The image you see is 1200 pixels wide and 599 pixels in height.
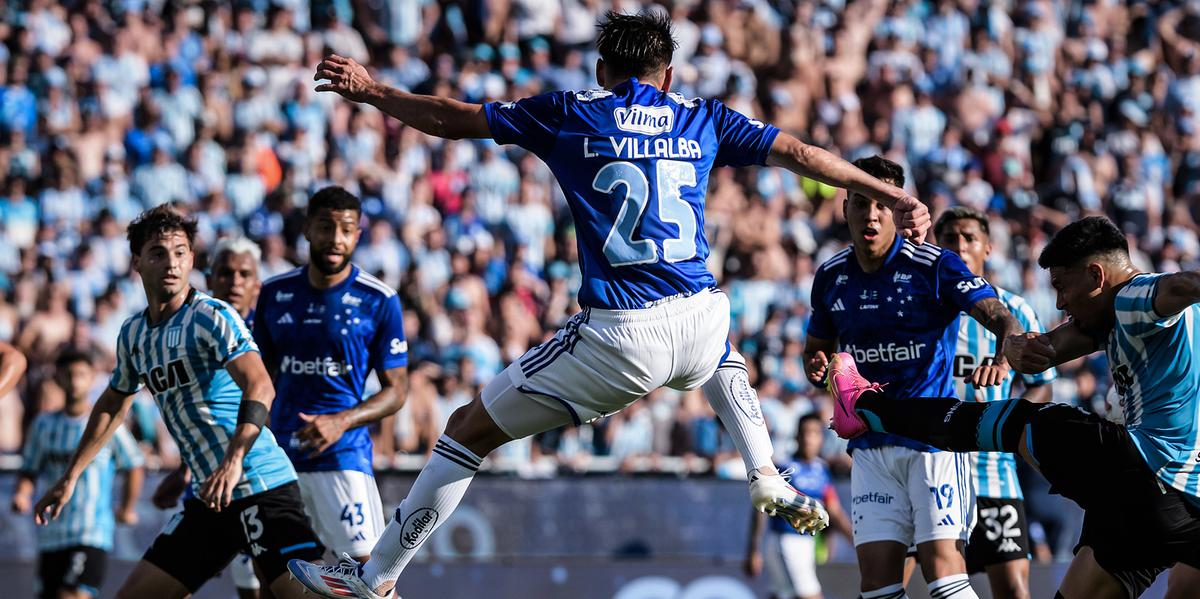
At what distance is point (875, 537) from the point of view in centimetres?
801

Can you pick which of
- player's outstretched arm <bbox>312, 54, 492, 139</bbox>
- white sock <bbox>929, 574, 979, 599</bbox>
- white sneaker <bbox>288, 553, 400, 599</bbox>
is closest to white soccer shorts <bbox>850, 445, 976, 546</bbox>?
white sock <bbox>929, 574, 979, 599</bbox>

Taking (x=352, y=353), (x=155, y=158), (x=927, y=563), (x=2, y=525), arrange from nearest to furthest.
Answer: (x=927, y=563), (x=352, y=353), (x=2, y=525), (x=155, y=158)

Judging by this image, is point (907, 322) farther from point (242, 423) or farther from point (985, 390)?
point (242, 423)

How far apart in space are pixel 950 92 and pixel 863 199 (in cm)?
1414

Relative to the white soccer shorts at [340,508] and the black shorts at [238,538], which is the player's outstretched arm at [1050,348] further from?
the white soccer shorts at [340,508]

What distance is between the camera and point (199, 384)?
785 centimetres

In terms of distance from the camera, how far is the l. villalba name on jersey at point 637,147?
643cm

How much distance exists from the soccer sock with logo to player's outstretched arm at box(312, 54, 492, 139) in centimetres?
246

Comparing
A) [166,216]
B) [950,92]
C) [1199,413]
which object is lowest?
[1199,413]

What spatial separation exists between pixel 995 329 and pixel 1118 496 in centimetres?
118

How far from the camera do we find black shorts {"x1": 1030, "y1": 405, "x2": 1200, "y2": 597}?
6621 mm

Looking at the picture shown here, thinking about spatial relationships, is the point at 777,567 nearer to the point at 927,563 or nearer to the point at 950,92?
the point at 927,563

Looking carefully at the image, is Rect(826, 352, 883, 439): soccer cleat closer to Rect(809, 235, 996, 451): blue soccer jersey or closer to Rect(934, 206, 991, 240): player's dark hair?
Rect(809, 235, 996, 451): blue soccer jersey

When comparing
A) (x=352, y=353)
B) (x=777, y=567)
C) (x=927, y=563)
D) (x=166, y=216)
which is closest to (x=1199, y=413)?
(x=927, y=563)
